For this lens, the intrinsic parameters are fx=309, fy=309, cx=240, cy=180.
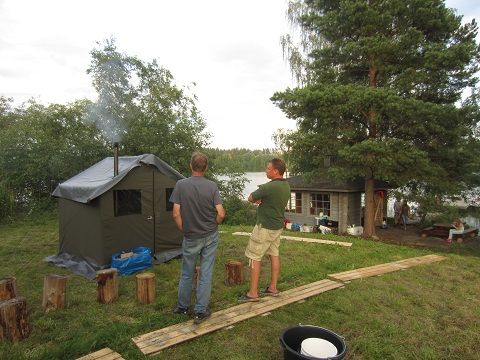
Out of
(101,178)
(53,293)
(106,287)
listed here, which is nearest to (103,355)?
(106,287)

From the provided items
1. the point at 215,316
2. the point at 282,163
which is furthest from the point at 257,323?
the point at 282,163

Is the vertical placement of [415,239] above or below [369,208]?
below

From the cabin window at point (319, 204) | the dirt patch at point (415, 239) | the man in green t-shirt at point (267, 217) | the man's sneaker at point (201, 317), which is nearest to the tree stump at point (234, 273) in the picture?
the man in green t-shirt at point (267, 217)

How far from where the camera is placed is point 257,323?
3.27 m

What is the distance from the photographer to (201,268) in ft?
11.1

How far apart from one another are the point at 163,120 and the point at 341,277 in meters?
11.1

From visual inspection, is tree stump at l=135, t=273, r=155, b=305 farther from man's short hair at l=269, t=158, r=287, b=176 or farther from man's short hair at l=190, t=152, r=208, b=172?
man's short hair at l=269, t=158, r=287, b=176

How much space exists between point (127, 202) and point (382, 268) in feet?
15.8

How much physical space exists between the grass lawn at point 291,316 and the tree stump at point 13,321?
0.08m

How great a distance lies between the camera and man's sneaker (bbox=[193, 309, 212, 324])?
3.20 metres

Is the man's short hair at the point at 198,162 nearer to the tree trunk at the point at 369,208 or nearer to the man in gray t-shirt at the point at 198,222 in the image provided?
the man in gray t-shirt at the point at 198,222

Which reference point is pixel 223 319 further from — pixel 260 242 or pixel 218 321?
pixel 260 242

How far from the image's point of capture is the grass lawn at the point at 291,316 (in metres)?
2.79

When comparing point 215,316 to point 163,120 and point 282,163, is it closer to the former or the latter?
point 282,163
